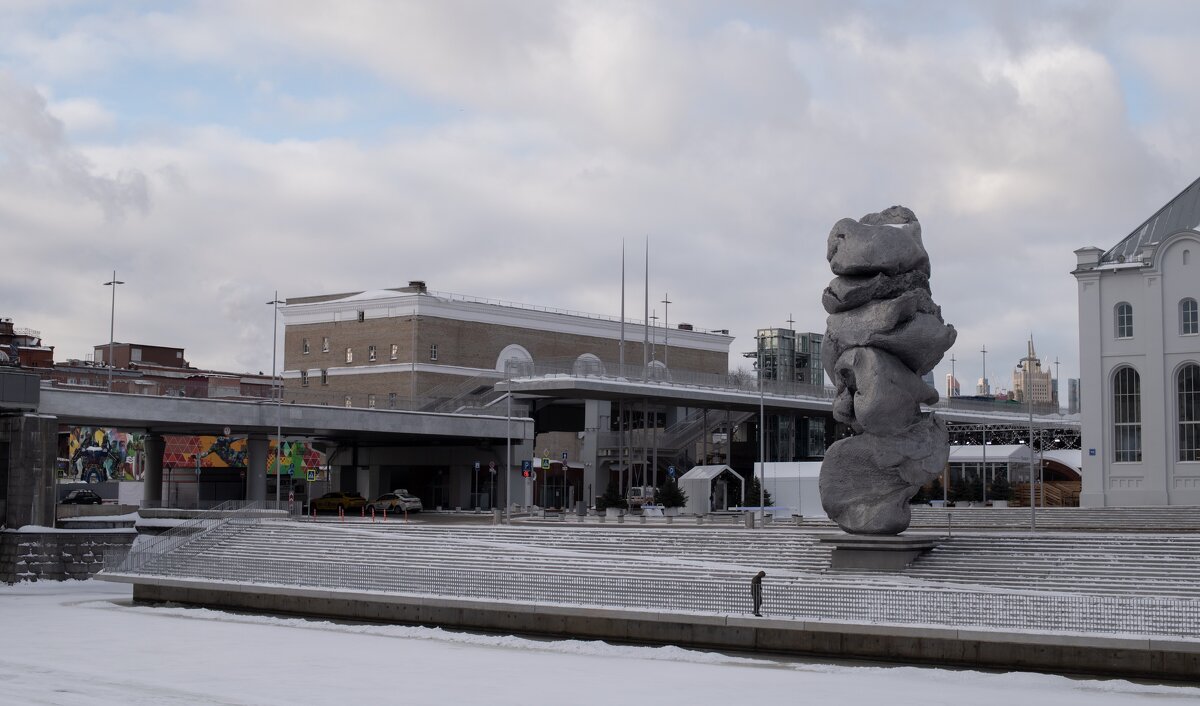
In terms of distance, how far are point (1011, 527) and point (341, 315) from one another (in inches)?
2324

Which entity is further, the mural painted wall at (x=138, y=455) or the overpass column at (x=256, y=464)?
the mural painted wall at (x=138, y=455)

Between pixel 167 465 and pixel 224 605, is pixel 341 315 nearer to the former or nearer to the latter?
pixel 167 465

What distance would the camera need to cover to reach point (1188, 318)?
54.6 metres

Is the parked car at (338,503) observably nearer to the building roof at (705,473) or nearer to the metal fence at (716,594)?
the building roof at (705,473)

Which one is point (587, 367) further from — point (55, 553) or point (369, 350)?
point (55, 553)

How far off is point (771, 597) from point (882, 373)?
671cm

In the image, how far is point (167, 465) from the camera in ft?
283

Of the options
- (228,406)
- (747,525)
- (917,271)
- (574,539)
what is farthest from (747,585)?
(228,406)

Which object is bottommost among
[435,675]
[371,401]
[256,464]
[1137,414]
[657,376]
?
[435,675]

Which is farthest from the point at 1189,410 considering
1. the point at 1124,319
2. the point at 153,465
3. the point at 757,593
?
the point at 153,465

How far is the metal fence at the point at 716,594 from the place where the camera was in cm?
2339

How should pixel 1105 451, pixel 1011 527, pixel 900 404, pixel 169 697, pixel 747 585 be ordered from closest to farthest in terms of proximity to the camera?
pixel 169 697
pixel 747 585
pixel 900 404
pixel 1011 527
pixel 1105 451

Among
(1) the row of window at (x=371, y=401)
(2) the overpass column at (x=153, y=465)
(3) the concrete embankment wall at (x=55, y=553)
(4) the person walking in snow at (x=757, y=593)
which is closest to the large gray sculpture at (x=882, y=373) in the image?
(4) the person walking in snow at (x=757, y=593)

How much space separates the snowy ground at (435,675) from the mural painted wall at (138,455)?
5595cm
